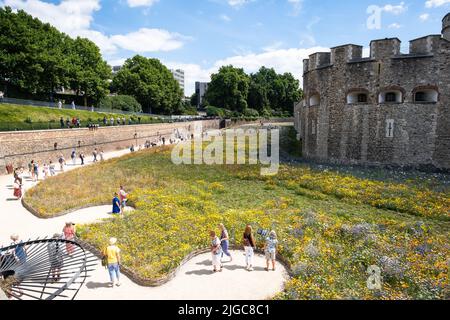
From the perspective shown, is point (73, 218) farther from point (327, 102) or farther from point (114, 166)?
point (327, 102)

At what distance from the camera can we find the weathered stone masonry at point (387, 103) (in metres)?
21.2

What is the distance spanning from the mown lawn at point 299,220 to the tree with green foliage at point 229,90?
6165cm

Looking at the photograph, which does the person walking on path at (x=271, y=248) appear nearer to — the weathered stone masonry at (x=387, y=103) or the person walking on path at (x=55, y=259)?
the person walking on path at (x=55, y=259)

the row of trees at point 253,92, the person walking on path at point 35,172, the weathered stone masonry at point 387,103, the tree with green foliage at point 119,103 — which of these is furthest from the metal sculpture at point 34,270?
the row of trees at point 253,92

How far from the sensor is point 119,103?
175ft

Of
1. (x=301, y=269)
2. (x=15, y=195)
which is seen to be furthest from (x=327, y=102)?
(x=15, y=195)

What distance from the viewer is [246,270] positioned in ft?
30.1

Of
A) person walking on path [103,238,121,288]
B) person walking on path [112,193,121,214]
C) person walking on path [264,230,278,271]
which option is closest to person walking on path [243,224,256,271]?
person walking on path [264,230,278,271]

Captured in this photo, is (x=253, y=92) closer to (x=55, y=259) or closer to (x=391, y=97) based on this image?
(x=391, y=97)

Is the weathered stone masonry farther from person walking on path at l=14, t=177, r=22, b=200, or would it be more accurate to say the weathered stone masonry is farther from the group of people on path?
person walking on path at l=14, t=177, r=22, b=200

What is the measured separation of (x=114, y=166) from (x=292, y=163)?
587 inches

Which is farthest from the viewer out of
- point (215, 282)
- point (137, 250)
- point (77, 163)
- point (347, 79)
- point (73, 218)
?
point (77, 163)

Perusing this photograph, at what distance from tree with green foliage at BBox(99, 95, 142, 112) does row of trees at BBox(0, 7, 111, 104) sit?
5.56 ft

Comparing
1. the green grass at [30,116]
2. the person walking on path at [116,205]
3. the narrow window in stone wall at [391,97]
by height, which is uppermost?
the narrow window in stone wall at [391,97]
